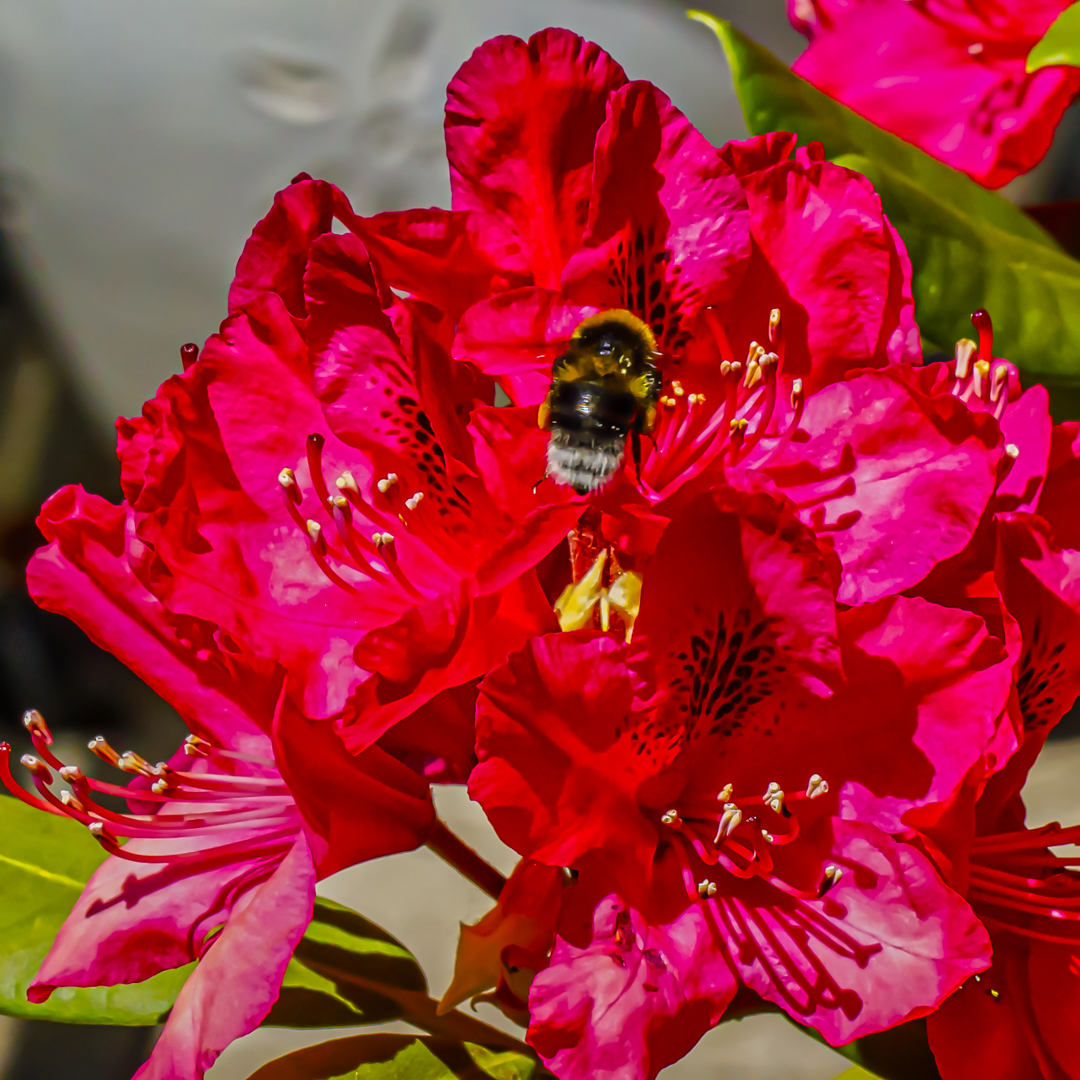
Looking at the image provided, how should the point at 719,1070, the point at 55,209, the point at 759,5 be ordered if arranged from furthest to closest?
the point at 55,209
the point at 759,5
the point at 719,1070

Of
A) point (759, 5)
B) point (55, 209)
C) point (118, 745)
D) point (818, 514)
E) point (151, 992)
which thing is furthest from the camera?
point (118, 745)

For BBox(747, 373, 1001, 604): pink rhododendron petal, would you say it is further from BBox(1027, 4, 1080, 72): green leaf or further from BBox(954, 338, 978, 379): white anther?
BBox(1027, 4, 1080, 72): green leaf

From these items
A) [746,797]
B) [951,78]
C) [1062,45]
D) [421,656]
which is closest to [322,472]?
[421,656]

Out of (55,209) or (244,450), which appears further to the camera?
(55,209)

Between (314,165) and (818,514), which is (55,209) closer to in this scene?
(314,165)

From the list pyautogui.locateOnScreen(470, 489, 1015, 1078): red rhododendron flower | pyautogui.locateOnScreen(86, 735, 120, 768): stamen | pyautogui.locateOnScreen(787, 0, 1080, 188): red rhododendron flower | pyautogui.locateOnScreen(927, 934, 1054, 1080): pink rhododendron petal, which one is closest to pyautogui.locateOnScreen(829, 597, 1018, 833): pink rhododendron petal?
pyautogui.locateOnScreen(470, 489, 1015, 1078): red rhododendron flower

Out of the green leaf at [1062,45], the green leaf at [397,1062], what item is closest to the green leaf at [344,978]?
the green leaf at [397,1062]

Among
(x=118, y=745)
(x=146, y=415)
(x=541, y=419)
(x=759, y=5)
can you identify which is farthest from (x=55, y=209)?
(x=541, y=419)
